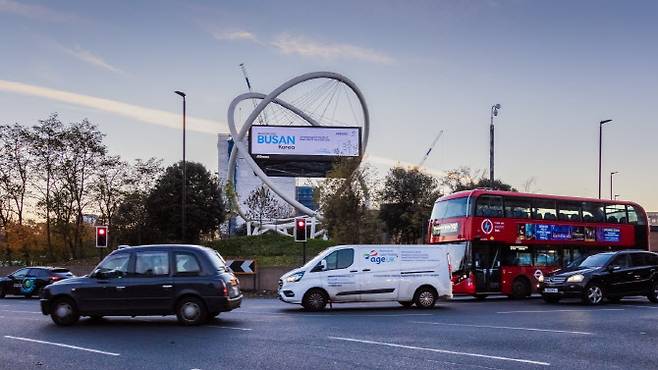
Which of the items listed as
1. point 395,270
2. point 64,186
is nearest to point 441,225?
point 395,270

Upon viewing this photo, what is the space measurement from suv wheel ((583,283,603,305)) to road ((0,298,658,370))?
10.2ft

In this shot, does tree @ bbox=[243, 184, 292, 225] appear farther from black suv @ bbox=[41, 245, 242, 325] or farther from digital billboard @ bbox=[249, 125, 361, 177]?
black suv @ bbox=[41, 245, 242, 325]

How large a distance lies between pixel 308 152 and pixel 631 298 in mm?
55199

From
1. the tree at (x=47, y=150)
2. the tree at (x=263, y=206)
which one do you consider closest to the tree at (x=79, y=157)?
the tree at (x=47, y=150)

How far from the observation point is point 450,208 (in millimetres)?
26453

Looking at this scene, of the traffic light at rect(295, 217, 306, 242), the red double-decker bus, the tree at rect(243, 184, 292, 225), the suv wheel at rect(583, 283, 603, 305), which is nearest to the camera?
the suv wheel at rect(583, 283, 603, 305)

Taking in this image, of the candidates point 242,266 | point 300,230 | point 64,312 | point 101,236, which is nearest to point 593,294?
point 300,230

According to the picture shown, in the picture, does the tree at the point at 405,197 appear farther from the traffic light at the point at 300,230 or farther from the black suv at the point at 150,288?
the black suv at the point at 150,288

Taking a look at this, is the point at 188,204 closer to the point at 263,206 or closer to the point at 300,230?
the point at 300,230

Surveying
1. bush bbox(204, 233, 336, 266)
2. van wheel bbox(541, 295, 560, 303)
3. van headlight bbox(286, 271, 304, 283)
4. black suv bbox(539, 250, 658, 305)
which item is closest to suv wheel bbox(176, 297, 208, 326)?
van headlight bbox(286, 271, 304, 283)

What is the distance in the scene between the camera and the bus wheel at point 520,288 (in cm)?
2649

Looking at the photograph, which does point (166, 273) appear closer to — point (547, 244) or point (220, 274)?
point (220, 274)

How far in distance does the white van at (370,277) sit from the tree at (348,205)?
21.5 metres

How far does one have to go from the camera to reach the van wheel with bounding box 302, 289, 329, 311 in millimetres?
19641
